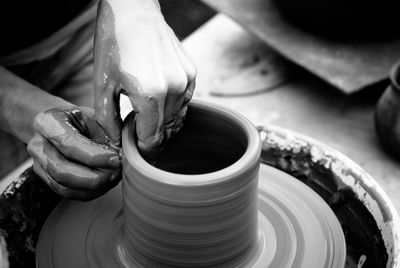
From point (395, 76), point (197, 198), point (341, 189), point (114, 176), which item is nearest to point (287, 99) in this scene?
point (395, 76)

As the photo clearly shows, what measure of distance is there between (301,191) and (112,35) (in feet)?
1.80

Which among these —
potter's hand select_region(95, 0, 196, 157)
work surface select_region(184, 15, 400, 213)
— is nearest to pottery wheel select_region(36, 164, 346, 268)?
potter's hand select_region(95, 0, 196, 157)

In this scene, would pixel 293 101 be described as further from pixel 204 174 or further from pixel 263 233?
pixel 204 174

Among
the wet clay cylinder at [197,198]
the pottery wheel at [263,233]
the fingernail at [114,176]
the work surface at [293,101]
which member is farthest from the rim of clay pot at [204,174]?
the work surface at [293,101]

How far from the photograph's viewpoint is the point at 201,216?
3.31 ft

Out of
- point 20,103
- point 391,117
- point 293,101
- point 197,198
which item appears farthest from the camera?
point 293,101

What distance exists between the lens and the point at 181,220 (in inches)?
40.0

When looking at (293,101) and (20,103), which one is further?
(293,101)

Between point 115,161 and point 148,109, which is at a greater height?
point 148,109

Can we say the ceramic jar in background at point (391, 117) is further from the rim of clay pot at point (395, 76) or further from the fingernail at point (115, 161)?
the fingernail at point (115, 161)

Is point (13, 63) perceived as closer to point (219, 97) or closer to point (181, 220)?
point (219, 97)

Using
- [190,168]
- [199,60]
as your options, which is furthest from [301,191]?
[199,60]

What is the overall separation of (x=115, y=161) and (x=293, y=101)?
1.20 m

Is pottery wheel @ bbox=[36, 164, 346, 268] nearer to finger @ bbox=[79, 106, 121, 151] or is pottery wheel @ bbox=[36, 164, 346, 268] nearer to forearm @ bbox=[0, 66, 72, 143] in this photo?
finger @ bbox=[79, 106, 121, 151]
